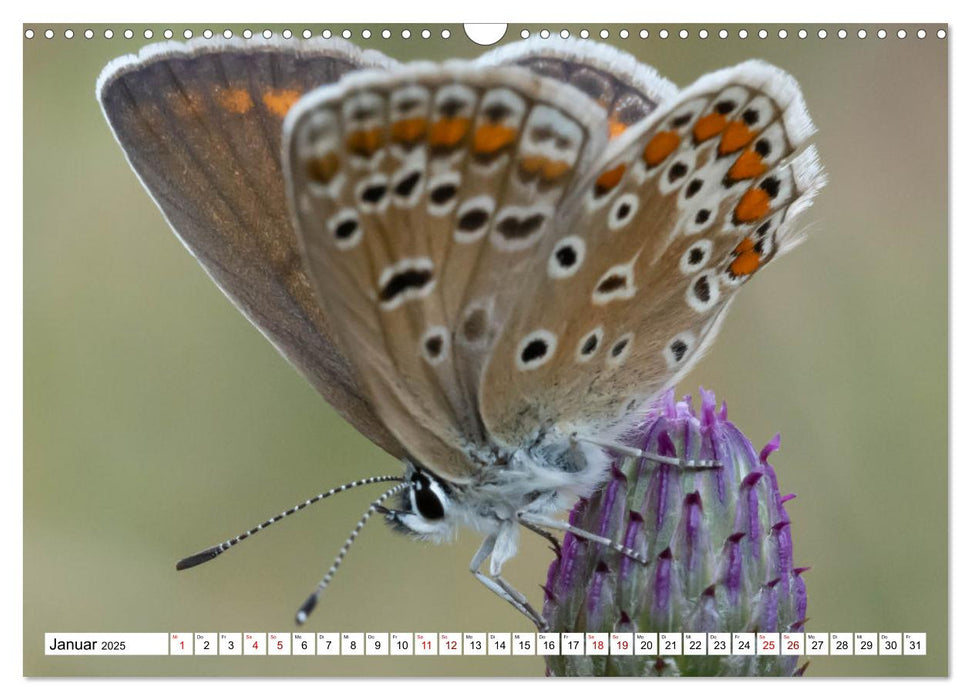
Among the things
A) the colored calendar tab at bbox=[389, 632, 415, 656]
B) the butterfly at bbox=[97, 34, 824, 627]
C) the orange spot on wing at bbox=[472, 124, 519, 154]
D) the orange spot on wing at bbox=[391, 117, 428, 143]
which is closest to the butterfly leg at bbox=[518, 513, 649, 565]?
the butterfly at bbox=[97, 34, 824, 627]

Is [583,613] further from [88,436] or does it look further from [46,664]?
[88,436]

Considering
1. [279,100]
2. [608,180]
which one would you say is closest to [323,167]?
[608,180]

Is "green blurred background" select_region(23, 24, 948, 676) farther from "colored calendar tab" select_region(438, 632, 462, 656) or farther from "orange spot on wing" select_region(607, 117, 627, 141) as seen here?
"orange spot on wing" select_region(607, 117, 627, 141)

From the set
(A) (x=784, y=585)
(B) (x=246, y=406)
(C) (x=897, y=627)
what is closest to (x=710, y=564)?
(A) (x=784, y=585)

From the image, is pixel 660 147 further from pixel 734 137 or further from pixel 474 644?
pixel 474 644

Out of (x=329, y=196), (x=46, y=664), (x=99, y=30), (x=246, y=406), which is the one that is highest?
(x=99, y=30)

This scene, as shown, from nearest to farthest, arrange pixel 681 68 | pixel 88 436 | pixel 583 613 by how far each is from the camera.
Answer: pixel 583 613, pixel 681 68, pixel 88 436
